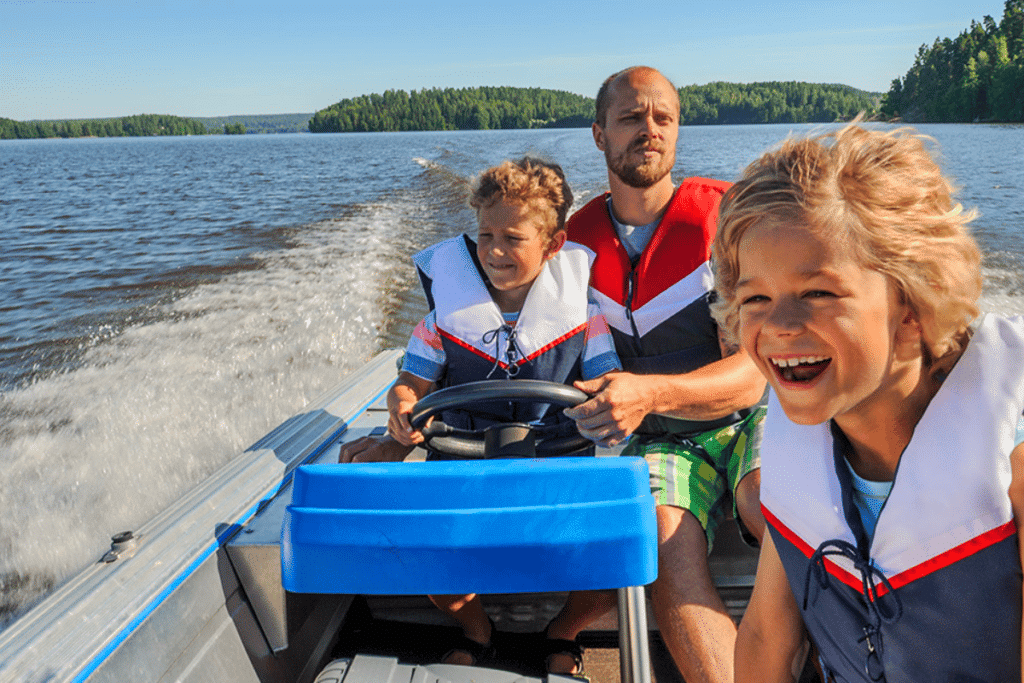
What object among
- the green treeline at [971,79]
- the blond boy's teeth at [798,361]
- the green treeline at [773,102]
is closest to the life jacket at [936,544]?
the blond boy's teeth at [798,361]

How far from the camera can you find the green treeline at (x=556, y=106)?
4038 centimetres

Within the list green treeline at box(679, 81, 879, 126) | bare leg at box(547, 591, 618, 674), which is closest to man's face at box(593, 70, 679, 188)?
bare leg at box(547, 591, 618, 674)

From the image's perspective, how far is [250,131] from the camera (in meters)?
128

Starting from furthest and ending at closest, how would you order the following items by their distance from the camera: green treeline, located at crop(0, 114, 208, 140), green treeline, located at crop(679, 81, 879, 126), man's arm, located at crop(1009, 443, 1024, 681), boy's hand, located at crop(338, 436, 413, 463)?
green treeline, located at crop(0, 114, 208, 140), green treeline, located at crop(679, 81, 879, 126), boy's hand, located at crop(338, 436, 413, 463), man's arm, located at crop(1009, 443, 1024, 681)

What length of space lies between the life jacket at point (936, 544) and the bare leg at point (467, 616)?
2.33 ft

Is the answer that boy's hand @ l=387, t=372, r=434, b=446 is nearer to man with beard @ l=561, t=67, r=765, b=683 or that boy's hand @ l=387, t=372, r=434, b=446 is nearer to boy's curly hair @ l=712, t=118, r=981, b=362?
man with beard @ l=561, t=67, r=765, b=683

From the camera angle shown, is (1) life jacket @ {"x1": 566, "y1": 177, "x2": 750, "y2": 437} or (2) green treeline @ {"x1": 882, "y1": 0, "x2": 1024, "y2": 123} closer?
(1) life jacket @ {"x1": 566, "y1": 177, "x2": 750, "y2": 437}

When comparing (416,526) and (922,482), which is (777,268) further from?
(416,526)

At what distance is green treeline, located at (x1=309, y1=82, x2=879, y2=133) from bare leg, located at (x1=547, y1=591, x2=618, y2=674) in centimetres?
3508

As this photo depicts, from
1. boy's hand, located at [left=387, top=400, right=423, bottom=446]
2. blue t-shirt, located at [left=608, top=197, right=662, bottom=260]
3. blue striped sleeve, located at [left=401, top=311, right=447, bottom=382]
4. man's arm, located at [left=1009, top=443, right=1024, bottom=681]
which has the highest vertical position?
blue t-shirt, located at [left=608, top=197, right=662, bottom=260]

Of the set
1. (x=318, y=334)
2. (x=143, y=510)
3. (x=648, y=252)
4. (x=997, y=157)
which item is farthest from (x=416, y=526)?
(x=997, y=157)

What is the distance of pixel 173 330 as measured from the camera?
4.57 metres

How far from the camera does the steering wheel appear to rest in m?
1.42

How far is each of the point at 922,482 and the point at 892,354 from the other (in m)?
0.16
